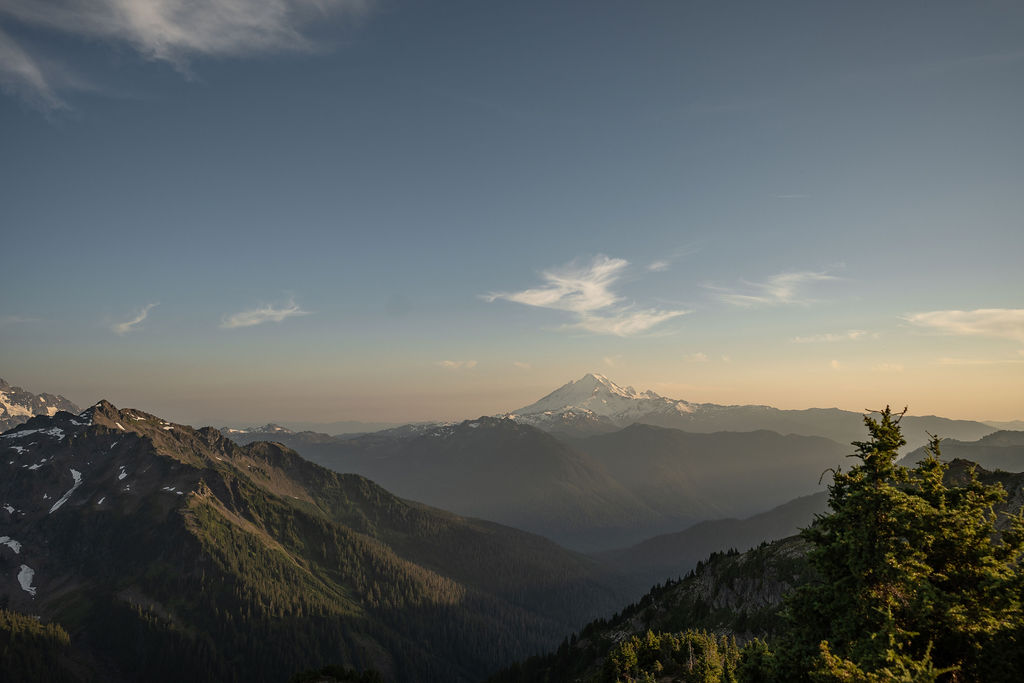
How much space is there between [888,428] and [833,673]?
1290cm

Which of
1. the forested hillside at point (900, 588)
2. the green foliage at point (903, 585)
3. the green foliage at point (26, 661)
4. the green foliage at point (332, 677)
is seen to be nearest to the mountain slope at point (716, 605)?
the green foliage at point (332, 677)

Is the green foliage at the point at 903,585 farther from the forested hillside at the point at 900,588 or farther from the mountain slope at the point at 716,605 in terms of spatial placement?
the mountain slope at the point at 716,605

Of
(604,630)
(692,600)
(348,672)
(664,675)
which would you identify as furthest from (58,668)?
(664,675)

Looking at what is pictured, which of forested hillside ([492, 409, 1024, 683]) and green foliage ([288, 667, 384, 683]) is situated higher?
forested hillside ([492, 409, 1024, 683])

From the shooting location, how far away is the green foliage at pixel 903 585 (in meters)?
22.0

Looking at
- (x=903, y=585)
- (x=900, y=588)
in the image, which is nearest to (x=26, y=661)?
(x=900, y=588)

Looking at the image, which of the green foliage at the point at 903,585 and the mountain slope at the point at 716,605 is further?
the mountain slope at the point at 716,605

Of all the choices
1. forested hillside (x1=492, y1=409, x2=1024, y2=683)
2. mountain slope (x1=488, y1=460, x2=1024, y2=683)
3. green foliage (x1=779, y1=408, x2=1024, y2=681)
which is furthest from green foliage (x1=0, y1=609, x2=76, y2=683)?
green foliage (x1=779, y1=408, x2=1024, y2=681)

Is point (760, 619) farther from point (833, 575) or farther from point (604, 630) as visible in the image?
point (833, 575)

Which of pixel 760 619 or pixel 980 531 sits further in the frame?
pixel 760 619

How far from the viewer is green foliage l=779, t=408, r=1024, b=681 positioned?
22.0 metres

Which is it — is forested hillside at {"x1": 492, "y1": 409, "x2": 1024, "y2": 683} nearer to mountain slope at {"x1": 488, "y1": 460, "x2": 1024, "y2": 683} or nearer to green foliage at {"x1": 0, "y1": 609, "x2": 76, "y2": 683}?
mountain slope at {"x1": 488, "y1": 460, "x2": 1024, "y2": 683}

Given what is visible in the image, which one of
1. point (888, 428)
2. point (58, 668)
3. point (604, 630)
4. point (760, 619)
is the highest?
point (888, 428)

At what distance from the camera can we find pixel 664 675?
51.8 meters
